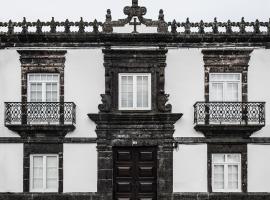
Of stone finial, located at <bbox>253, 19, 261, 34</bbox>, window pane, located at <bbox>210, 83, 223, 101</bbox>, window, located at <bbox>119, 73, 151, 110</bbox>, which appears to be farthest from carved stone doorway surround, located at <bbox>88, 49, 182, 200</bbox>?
stone finial, located at <bbox>253, 19, 261, 34</bbox>

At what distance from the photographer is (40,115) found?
73.2ft

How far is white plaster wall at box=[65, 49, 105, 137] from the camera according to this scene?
22562mm

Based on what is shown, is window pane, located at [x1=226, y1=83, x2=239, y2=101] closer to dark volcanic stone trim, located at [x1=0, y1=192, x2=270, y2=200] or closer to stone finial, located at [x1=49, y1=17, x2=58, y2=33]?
dark volcanic stone trim, located at [x1=0, y1=192, x2=270, y2=200]

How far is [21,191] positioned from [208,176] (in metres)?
7.19

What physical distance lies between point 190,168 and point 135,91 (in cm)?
365

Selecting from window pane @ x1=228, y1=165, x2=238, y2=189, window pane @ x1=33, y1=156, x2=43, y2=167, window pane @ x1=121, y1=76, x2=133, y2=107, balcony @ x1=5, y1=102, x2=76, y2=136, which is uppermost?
window pane @ x1=121, y1=76, x2=133, y2=107

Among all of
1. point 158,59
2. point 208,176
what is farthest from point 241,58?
point 208,176

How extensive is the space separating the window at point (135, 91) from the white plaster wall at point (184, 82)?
804mm

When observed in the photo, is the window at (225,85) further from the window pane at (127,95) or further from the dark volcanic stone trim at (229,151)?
the window pane at (127,95)

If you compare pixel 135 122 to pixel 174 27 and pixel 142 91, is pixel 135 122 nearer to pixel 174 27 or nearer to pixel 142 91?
pixel 142 91

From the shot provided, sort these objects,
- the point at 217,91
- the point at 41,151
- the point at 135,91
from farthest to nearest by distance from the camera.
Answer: the point at 217,91
the point at 135,91
the point at 41,151

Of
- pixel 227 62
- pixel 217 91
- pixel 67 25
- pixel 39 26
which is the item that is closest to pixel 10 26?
pixel 39 26

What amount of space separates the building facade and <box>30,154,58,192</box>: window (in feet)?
0.13

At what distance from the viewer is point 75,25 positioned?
22.8 meters
